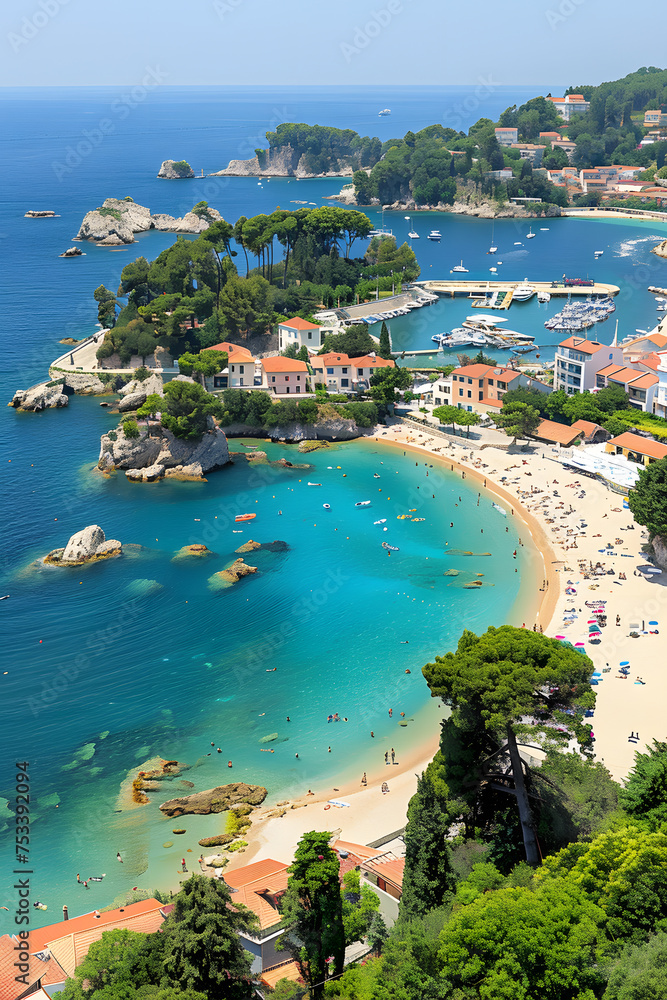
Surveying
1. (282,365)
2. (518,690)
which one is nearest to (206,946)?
(518,690)

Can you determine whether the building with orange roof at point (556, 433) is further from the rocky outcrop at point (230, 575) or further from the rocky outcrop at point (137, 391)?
the rocky outcrop at point (137, 391)

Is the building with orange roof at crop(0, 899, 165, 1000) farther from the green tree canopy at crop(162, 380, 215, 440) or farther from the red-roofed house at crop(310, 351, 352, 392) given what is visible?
the red-roofed house at crop(310, 351, 352, 392)

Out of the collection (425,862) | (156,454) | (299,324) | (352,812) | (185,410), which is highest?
(299,324)

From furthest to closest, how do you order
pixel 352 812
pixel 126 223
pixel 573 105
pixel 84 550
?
pixel 573 105 < pixel 126 223 < pixel 84 550 < pixel 352 812

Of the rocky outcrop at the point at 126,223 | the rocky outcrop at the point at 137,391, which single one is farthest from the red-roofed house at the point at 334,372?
the rocky outcrop at the point at 126,223

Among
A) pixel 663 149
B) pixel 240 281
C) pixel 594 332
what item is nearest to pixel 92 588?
pixel 240 281

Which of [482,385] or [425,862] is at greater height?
[482,385]

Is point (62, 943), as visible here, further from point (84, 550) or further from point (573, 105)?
point (573, 105)
